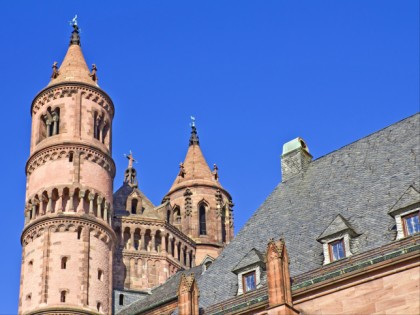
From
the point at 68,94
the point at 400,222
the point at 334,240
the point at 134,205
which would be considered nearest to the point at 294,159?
the point at 334,240

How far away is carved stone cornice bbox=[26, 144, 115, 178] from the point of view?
64.7m

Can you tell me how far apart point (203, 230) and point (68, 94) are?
79.3ft

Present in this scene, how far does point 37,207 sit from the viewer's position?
6344cm

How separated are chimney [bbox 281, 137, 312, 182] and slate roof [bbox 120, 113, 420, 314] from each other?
53 centimetres

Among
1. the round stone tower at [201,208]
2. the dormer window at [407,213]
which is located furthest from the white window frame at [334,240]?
the round stone tower at [201,208]

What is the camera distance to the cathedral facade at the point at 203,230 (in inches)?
1447

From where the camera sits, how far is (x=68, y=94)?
67.4 m

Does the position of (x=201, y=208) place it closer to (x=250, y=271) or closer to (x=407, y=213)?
(x=250, y=271)

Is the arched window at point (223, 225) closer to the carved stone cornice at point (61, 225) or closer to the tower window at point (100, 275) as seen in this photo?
the carved stone cornice at point (61, 225)

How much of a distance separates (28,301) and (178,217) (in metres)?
28.4

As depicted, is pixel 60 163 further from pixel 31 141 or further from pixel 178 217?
pixel 178 217

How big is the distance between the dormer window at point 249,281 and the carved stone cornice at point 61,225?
2357 centimetres

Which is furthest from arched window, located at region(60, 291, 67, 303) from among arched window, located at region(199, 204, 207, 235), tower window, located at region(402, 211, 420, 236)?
tower window, located at region(402, 211, 420, 236)

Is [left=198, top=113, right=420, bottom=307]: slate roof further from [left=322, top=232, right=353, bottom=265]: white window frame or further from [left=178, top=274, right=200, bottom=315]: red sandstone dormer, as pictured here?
[left=178, top=274, right=200, bottom=315]: red sandstone dormer
